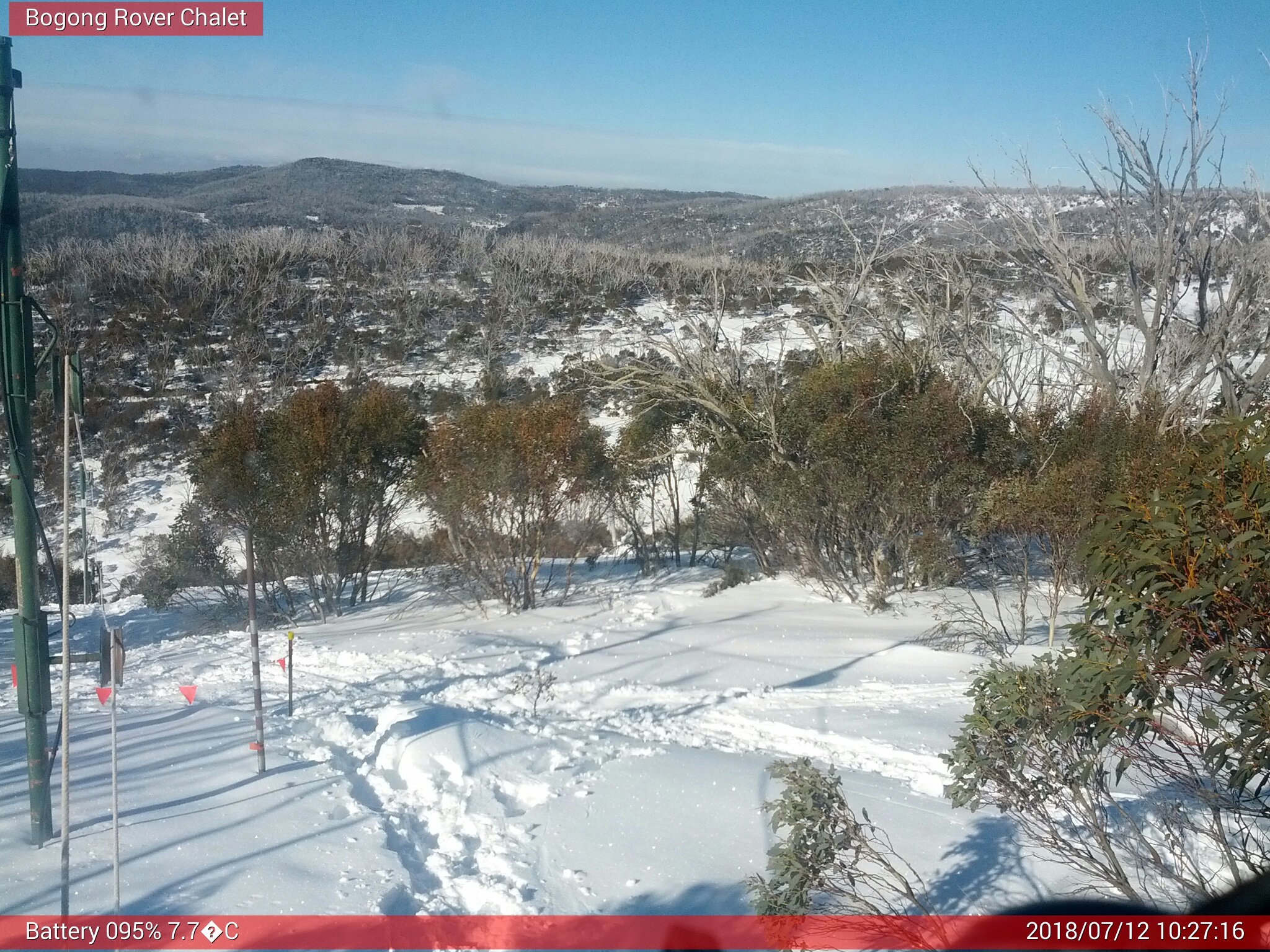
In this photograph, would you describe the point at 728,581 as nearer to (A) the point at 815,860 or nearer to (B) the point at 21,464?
(A) the point at 815,860

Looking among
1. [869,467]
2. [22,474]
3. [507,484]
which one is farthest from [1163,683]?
[507,484]

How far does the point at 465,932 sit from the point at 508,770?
2.07 metres

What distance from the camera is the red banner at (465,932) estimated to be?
12.4ft

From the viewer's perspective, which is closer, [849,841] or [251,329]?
[849,841]

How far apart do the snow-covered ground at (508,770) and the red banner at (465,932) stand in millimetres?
135

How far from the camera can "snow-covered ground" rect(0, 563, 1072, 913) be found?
4.50 m

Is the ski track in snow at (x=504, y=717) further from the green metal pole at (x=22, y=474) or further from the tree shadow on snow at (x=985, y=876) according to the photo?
the green metal pole at (x=22, y=474)

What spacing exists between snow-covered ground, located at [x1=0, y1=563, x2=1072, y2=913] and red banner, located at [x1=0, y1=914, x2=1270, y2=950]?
0.44 feet

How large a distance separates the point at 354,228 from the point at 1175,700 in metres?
59.8

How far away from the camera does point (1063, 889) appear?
14.2 ft

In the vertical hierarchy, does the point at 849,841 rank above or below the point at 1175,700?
below

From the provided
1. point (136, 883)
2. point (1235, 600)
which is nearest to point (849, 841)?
point (1235, 600)

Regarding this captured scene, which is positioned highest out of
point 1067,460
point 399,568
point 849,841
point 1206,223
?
point 1206,223

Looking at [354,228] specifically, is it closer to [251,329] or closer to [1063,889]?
[251,329]
